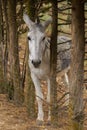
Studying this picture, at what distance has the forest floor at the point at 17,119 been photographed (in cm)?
918

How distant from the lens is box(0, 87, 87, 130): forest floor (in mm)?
9180

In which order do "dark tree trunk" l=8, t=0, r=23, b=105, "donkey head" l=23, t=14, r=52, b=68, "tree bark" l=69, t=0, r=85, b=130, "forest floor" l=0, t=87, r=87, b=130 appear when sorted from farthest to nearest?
1. "dark tree trunk" l=8, t=0, r=23, b=105
2. "forest floor" l=0, t=87, r=87, b=130
3. "donkey head" l=23, t=14, r=52, b=68
4. "tree bark" l=69, t=0, r=85, b=130

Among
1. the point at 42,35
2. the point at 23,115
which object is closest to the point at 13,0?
the point at 42,35

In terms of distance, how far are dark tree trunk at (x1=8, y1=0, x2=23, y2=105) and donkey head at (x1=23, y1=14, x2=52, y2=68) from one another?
4.94 feet

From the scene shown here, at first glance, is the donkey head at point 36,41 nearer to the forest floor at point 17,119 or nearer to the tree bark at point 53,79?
the tree bark at point 53,79

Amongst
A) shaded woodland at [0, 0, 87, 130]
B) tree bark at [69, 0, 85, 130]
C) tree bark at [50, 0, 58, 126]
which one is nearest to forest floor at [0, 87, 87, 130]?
shaded woodland at [0, 0, 87, 130]

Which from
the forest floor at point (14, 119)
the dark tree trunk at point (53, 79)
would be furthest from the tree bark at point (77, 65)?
the forest floor at point (14, 119)

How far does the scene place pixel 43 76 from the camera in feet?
30.9

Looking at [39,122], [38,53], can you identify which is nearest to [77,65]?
[38,53]

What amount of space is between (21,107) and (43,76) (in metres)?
1.82

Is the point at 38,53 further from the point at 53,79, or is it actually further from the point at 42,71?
Result: the point at 42,71

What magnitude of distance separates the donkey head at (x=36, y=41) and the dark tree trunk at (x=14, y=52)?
4.94 ft

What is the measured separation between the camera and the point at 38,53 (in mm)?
8586

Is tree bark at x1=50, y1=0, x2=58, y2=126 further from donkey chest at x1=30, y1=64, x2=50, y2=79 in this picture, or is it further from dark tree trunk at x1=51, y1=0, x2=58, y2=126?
donkey chest at x1=30, y1=64, x2=50, y2=79
